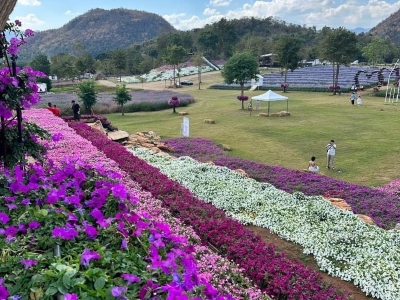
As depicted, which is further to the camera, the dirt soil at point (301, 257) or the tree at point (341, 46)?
the tree at point (341, 46)

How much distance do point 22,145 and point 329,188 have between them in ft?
27.8

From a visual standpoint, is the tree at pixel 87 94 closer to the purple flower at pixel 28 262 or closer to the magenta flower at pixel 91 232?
the magenta flower at pixel 91 232

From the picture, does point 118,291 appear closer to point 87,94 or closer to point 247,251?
point 247,251

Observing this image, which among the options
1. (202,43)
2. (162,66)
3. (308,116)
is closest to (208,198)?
(308,116)

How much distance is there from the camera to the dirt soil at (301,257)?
5.31 meters

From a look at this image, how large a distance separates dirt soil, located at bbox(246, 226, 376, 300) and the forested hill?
171232 millimetres

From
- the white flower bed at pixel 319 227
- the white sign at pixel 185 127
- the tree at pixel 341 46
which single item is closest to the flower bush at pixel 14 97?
the white flower bed at pixel 319 227

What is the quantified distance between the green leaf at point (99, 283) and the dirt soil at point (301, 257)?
13.2ft

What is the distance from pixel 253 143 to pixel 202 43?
78134 mm

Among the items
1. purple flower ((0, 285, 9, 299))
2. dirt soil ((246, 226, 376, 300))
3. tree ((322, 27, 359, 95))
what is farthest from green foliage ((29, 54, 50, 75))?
purple flower ((0, 285, 9, 299))

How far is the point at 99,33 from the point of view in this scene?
178 metres

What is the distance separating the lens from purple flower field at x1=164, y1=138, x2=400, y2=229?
933 cm

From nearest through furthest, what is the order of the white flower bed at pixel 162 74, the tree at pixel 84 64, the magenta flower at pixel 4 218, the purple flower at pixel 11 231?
1. the purple flower at pixel 11 231
2. the magenta flower at pixel 4 218
3. the tree at pixel 84 64
4. the white flower bed at pixel 162 74

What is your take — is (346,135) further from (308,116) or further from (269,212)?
(269,212)
